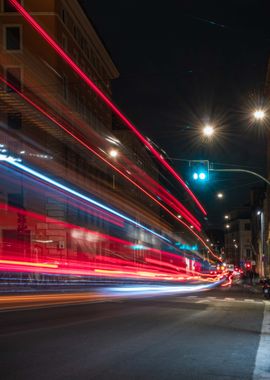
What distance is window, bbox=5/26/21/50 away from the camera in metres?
46.4

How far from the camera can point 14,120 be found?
45406 millimetres

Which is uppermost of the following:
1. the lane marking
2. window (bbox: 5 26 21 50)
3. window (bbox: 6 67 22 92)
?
window (bbox: 5 26 21 50)

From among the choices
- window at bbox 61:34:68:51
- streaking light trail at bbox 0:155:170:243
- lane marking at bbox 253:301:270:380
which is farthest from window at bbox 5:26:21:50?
lane marking at bbox 253:301:270:380

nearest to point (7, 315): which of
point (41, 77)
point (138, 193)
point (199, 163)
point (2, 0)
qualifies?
point (199, 163)

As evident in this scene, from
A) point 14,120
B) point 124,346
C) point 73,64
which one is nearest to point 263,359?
point 124,346

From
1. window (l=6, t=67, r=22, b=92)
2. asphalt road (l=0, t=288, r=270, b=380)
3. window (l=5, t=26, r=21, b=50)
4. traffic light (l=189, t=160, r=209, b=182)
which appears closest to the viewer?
asphalt road (l=0, t=288, r=270, b=380)

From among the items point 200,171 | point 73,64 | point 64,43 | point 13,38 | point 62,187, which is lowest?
point 200,171

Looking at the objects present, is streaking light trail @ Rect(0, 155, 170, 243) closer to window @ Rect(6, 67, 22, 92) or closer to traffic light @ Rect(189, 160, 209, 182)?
window @ Rect(6, 67, 22, 92)

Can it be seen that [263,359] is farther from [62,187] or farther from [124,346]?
[62,187]

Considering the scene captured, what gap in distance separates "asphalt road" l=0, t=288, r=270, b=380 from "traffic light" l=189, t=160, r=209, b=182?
33.4ft

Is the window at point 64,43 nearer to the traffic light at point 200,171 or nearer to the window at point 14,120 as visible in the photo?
the window at point 14,120

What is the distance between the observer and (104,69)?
65.8 meters

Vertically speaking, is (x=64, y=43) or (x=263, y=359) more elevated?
(x=64, y=43)

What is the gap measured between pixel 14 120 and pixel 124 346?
123ft
